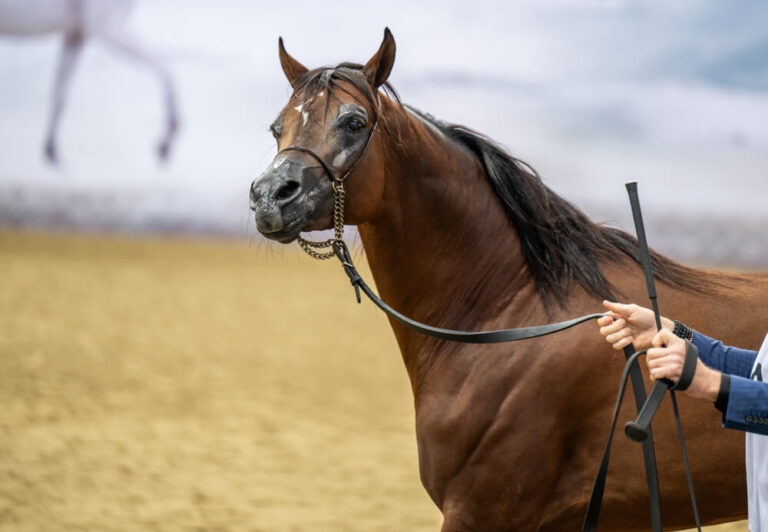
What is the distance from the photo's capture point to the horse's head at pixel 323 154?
213cm

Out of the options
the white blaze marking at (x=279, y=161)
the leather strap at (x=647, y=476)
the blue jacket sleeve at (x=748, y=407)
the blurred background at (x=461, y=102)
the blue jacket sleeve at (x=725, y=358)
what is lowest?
the leather strap at (x=647, y=476)

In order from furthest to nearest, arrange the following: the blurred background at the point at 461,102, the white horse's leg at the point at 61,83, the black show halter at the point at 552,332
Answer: the white horse's leg at the point at 61,83
the blurred background at the point at 461,102
the black show halter at the point at 552,332

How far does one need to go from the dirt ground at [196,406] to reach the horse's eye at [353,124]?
0.85m

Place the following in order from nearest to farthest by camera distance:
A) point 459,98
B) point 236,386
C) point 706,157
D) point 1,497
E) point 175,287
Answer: point 1,497 → point 236,386 → point 175,287 → point 706,157 → point 459,98

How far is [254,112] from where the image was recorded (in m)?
15.7

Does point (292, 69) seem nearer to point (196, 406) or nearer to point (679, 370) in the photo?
point (679, 370)

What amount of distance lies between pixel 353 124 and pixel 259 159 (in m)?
13.1

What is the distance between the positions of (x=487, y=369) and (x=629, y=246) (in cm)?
63

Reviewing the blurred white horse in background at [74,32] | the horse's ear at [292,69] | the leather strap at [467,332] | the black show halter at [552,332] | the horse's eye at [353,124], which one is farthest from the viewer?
the blurred white horse in background at [74,32]

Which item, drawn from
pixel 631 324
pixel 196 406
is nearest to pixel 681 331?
pixel 631 324

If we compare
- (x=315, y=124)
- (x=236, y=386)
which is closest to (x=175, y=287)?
(x=236, y=386)

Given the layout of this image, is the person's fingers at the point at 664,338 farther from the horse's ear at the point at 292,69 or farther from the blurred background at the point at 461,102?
the blurred background at the point at 461,102

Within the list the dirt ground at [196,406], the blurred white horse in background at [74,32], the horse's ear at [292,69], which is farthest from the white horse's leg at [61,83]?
the horse's ear at [292,69]

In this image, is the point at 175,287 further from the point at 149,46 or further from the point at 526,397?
the point at 526,397
